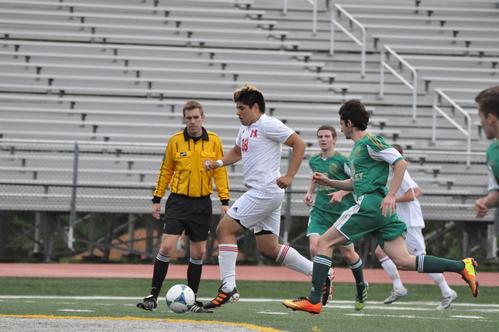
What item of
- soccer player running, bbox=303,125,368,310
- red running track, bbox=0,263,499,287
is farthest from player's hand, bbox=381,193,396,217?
red running track, bbox=0,263,499,287

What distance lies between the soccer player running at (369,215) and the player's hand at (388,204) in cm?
6

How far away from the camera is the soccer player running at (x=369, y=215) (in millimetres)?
9594

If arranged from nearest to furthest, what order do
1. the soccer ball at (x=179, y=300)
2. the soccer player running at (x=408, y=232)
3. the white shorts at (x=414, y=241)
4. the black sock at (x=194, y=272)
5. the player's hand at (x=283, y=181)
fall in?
the player's hand at (x=283, y=181) → the soccer ball at (x=179, y=300) → the black sock at (x=194, y=272) → the soccer player running at (x=408, y=232) → the white shorts at (x=414, y=241)

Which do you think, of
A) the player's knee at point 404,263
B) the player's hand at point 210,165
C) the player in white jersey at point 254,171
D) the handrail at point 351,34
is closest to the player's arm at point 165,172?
the player's hand at point 210,165

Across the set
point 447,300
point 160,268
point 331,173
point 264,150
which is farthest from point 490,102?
point 447,300

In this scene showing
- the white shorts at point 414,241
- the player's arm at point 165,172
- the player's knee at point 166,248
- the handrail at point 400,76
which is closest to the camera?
the player's knee at point 166,248

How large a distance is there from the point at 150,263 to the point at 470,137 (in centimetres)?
692

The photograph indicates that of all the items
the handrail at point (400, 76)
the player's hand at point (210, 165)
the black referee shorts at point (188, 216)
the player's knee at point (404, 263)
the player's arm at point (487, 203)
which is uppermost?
the handrail at point (400, 76)

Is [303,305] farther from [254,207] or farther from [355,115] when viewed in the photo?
[355,115]

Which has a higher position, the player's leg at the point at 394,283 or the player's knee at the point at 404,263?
the player's knee at the point at 404,263

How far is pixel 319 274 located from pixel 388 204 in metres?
0.87

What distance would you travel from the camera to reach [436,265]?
32.6 feet

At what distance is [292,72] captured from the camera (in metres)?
23.8

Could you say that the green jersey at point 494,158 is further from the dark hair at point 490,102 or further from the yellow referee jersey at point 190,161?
the yellow referee jersey at point 190,161
